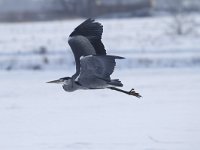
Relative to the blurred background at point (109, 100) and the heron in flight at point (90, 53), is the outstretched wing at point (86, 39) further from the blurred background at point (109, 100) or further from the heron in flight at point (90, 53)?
the blurred background at point (109, 100)

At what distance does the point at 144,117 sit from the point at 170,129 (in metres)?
0.77

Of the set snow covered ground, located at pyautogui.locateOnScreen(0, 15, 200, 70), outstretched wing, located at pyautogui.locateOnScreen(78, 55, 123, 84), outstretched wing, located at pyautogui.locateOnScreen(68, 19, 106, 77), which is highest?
outstretched wing, located at pyautogui.locateOnScreen(68, 19, 106, 77)

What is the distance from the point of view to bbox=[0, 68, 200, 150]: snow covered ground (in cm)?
642

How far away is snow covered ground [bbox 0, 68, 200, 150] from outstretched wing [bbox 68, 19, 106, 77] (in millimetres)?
969

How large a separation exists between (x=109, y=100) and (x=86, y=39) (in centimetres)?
329

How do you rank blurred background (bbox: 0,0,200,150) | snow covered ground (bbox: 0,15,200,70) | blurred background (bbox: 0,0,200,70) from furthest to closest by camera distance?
blurred background (bbox: 0,0,200,70)
snow covered ground (bbox: 0,15,200,70)
blurred background (bbox: 0,0,200,150)

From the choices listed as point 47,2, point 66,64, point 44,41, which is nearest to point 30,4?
point 47,2

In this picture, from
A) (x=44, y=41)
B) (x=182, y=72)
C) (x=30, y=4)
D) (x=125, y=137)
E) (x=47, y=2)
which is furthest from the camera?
(x=30, y=4)

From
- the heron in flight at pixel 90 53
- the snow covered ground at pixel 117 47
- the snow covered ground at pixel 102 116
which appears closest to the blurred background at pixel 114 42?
the snow covered ground at pixel 117 47

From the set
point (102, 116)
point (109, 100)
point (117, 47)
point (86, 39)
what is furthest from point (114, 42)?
point (86, 39)

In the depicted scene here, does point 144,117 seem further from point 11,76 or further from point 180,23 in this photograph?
point 180,23

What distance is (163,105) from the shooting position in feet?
27.9

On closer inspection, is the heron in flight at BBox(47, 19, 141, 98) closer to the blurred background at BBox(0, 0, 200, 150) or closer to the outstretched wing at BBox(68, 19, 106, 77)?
the outstretched wing at BBox(68, 19, 106, 77)

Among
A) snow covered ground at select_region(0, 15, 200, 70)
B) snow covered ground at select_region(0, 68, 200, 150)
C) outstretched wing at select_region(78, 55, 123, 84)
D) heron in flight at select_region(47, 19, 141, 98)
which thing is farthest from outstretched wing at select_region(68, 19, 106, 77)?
snow covered ground at select_region(0, 15, 200, 70)
